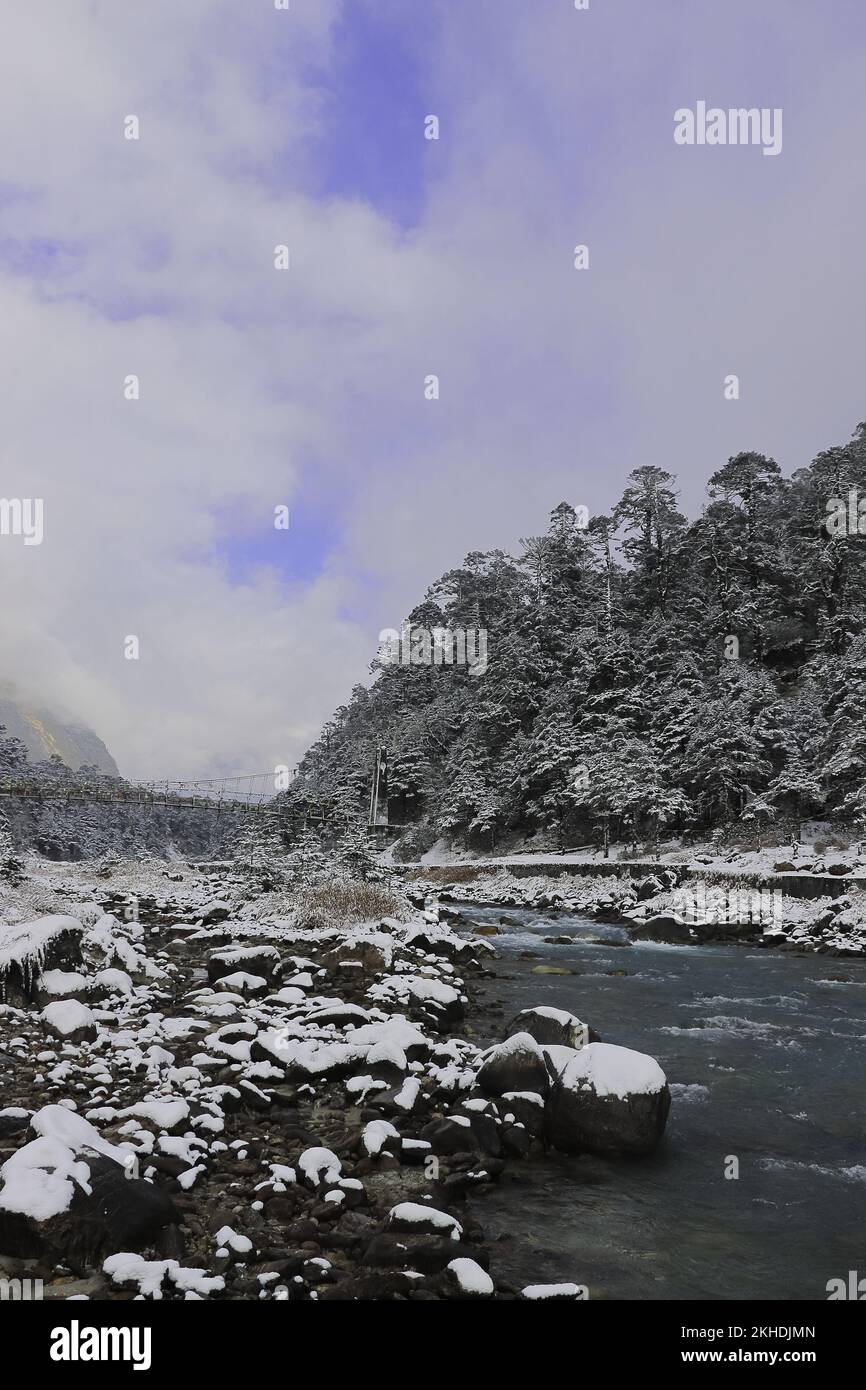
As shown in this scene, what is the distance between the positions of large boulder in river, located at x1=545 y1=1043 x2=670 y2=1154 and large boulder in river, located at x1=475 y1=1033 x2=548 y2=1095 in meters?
0.38

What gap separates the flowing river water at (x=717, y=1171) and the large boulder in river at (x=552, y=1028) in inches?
54.4

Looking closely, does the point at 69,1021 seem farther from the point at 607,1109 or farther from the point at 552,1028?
the point at 607,1109

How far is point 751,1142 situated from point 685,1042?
11.9 feet

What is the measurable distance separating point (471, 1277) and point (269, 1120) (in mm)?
3498

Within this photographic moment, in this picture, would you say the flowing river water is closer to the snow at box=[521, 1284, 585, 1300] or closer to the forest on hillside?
the snow at box=[521, 1284, 585, 1300]

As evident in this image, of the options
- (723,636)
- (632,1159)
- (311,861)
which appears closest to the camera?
(632,1159)

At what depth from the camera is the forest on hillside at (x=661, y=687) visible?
36875 millimetres

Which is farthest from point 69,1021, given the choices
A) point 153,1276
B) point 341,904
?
point 341,904

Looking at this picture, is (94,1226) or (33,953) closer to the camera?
(94,1226)

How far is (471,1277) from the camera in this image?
4.98m

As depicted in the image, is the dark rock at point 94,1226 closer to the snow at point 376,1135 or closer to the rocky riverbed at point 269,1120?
the rocky riverbed at point 269,1120
